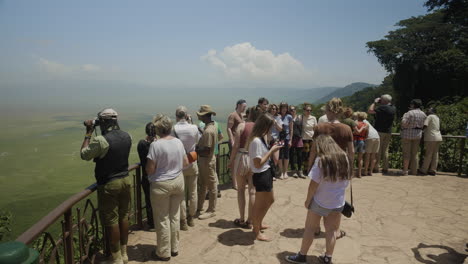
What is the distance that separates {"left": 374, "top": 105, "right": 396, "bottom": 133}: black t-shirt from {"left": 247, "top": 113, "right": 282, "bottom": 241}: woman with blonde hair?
4.69 meters

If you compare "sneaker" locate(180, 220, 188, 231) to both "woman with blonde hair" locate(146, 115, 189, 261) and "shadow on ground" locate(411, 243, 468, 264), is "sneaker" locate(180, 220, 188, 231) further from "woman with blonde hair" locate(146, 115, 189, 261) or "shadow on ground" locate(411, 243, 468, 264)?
"shadow on ground" locate(411, 243, 468, 264)

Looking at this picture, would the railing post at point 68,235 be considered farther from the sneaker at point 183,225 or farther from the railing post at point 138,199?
the sneaker at point 183,225

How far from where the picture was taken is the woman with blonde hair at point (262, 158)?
3676mm

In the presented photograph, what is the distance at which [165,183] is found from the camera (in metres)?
3.50

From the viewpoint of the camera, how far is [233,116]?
5.57 metres

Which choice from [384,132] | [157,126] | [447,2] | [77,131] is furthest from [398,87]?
[77,131]

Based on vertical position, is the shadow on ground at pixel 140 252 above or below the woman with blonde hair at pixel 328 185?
below

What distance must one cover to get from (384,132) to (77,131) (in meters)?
198

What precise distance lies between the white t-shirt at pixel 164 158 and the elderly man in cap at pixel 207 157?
1089 mm

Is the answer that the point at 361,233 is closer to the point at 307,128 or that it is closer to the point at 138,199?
the point at 307,128

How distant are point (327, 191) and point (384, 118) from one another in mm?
5098

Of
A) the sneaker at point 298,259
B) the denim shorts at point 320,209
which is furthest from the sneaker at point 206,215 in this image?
the denim shorts at point 320,209

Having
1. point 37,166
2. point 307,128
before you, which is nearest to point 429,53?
point 307,128

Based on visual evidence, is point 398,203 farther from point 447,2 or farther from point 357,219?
point 447,2
